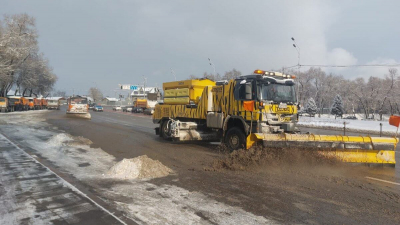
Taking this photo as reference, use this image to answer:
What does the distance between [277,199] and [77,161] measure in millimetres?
6257

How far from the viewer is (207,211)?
491cm

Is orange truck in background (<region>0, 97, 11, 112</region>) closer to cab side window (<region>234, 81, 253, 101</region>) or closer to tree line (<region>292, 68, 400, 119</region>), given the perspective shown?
cab side window (<region>234, 81, 253, 101</region>)

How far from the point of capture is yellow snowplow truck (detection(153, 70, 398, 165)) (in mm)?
8367

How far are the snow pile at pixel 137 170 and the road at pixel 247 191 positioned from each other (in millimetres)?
350

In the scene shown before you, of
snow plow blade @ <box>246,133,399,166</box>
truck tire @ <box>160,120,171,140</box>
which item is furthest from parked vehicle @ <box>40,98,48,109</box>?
snow plow blade @ <box>246,133,399,166</box>

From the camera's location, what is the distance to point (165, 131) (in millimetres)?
14453

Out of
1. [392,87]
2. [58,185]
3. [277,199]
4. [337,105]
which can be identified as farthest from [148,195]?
[337,105]

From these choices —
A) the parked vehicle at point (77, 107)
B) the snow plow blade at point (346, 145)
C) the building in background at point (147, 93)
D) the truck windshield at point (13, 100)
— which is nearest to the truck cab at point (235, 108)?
the snow plow blade at point (346, 145)

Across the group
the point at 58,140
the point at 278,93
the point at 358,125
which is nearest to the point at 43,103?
the point at 58,140

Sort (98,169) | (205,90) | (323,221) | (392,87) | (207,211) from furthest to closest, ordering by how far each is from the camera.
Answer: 1. (392,87)
2. (205,90)
3. (98,169)
4. (207,211)
5. (323,221)

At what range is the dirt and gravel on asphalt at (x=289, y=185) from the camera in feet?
16.1

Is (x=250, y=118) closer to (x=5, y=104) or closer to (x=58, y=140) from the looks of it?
(x=58, y=140)

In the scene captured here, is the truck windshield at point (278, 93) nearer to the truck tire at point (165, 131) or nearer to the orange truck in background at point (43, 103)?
the truck tire at point (165, 131)

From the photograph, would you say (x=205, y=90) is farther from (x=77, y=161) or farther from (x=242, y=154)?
(x=77, y=161)
